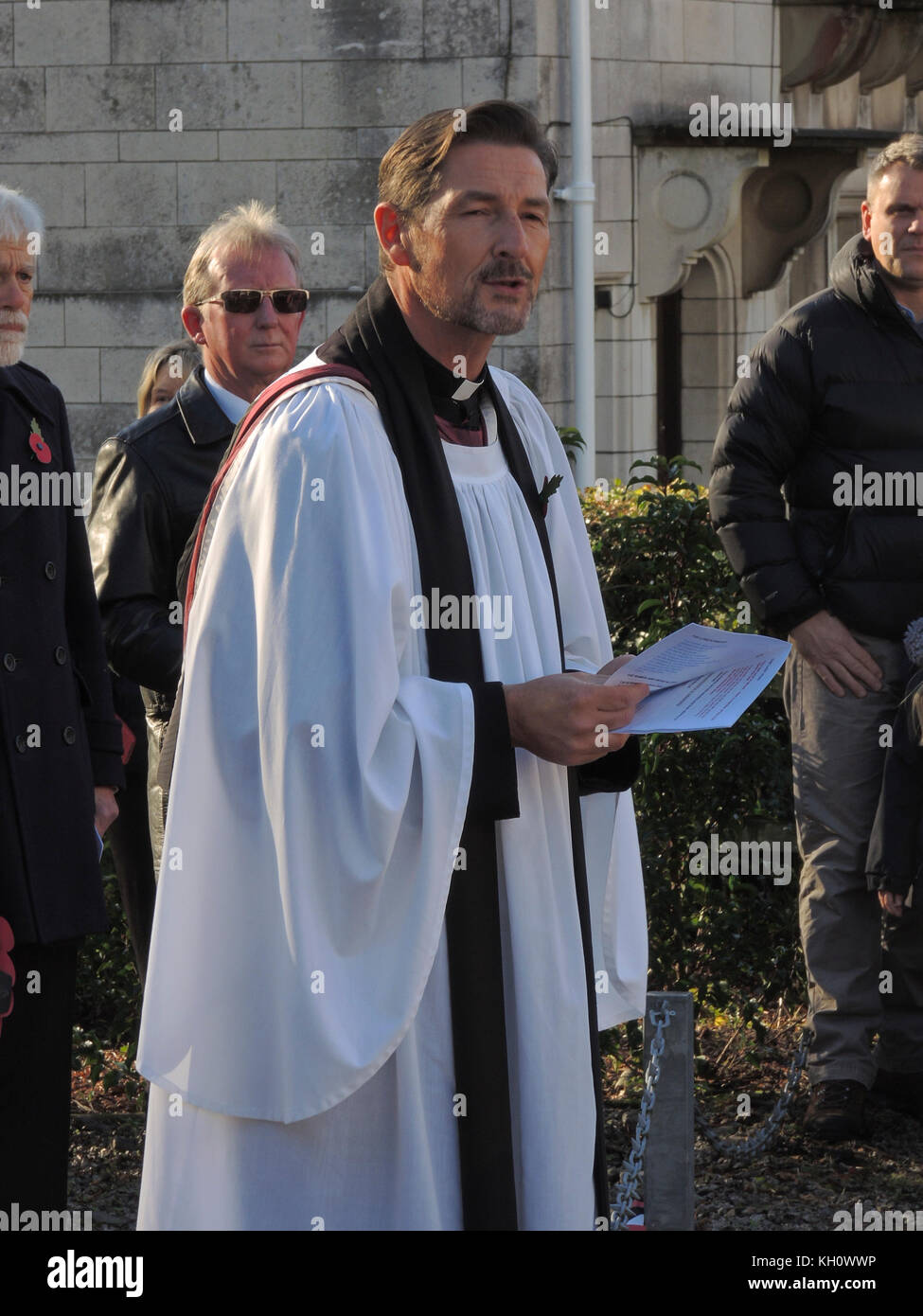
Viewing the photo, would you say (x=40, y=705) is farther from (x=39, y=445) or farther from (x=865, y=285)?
(x=865, y=285)

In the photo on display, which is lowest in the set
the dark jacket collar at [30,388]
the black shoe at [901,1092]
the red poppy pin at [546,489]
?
the black shoe at [901,1092]

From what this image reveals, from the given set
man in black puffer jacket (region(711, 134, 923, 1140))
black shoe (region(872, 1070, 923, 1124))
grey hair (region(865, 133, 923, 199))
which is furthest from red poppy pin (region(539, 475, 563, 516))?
black shoe (region(872, 1070, 923, 1124))

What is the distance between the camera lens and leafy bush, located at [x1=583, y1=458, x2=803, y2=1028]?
17.4 ft

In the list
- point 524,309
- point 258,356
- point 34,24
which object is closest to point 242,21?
point 34,24

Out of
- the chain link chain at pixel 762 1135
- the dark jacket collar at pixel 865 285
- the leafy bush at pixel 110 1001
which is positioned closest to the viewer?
the chain link chain at pixel 762 1135

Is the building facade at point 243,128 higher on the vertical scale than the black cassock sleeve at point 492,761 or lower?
higher

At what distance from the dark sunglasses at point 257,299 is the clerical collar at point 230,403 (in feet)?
0.63

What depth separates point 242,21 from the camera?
965 cm

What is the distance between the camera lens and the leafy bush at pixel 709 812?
5312mm

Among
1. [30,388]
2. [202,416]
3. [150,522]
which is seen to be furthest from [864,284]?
[30,388]

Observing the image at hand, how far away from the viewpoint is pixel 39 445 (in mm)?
3551

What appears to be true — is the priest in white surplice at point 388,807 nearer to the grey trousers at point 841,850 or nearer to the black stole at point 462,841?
the black stole at point 462,841

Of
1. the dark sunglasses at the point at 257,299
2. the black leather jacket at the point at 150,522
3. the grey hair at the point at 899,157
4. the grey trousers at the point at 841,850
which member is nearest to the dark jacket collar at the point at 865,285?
the grey hair at the point at 899,157

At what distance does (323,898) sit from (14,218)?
63.9 inches
